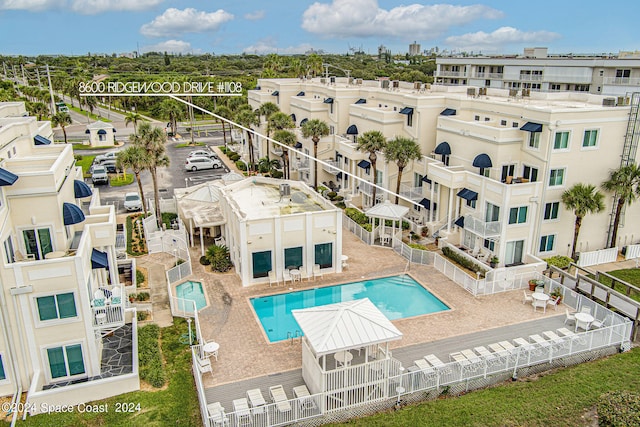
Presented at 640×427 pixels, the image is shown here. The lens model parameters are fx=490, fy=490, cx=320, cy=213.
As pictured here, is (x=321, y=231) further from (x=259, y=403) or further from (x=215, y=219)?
(x=259, y=403)

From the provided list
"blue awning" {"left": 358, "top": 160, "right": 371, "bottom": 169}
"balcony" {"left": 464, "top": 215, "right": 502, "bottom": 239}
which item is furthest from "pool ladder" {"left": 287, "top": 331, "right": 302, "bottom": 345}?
"blue awning" {"left": 358, "top": 160, "right": 371, "bottom": 169}

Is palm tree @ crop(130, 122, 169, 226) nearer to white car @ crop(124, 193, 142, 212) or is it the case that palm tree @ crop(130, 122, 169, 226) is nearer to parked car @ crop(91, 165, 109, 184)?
white car @ crop(124, 193, 142, 212)

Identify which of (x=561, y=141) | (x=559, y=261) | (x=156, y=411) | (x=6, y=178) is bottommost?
(x=156, y=411)

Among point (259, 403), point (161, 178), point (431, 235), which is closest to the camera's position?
point (259, 403)

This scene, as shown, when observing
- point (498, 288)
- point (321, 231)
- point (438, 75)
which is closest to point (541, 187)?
point (498, 288)

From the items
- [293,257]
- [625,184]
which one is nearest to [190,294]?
[293,257]

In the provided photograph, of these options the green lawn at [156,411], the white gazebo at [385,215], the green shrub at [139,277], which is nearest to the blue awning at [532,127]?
the white gazebo at [385,215]

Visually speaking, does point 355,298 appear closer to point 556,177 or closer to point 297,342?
point 297,342
